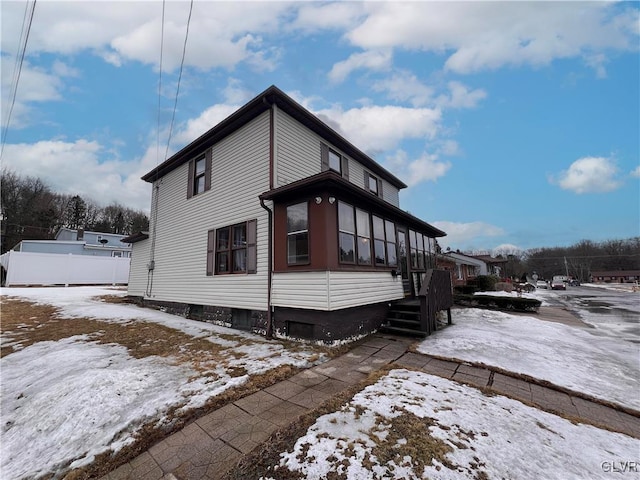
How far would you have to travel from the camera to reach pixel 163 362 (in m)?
4.74

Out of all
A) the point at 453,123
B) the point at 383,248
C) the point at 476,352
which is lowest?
the point at 476,352

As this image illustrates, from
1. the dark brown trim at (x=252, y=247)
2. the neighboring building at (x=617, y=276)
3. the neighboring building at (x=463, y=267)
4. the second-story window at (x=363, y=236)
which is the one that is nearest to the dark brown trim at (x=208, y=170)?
the dark brown trim at (x=252, y=247)

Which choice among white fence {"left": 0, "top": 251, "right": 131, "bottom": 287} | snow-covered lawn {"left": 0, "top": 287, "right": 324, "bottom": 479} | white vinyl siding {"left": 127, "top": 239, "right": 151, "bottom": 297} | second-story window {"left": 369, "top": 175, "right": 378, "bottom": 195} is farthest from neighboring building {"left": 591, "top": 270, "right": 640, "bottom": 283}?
white fence {"left": 0, "top": 251, "right": 131, "bottom": 287}

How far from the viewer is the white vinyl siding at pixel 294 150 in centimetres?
736

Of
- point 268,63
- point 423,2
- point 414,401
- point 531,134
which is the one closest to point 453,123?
point 531,134

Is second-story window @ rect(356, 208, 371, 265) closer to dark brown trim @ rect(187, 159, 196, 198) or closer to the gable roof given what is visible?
the gable roof

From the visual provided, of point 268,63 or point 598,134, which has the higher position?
point 598,134

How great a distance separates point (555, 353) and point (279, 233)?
6996mm

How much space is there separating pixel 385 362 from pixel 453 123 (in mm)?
15448

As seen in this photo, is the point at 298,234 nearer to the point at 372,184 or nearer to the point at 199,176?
the point at 199,176

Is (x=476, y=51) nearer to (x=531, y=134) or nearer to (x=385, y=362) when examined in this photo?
(x=531, y=134)

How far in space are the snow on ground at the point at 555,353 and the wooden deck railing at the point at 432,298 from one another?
0.35 meters

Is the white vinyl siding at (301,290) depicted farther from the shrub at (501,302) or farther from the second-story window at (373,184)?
the shrub at (501,302)

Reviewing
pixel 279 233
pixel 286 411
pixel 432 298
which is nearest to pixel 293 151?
pixel 279 233
